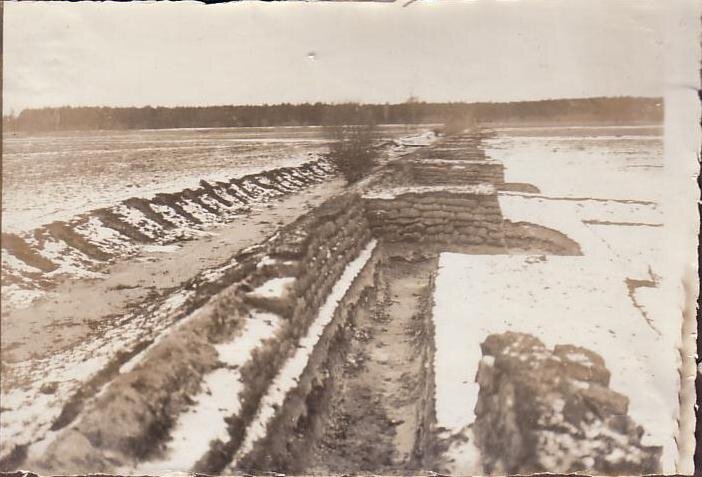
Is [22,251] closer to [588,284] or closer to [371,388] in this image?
[371,388]

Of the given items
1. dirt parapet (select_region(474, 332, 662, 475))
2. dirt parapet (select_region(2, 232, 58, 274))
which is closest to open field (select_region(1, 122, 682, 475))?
dirt parapet (select_region(474, 332, 662, 475))

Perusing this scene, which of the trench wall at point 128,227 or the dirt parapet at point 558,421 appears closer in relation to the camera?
the dirt parapet at point 558,421

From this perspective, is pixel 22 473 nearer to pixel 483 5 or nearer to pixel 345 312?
pixel 345 312

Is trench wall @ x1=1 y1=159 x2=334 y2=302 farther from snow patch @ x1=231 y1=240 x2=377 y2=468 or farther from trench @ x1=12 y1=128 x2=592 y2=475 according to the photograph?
snow patch @ x1=231 y1=240 x2=377 y2=468

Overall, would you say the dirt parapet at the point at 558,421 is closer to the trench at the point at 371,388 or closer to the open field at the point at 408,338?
the open field at the point at 408,338

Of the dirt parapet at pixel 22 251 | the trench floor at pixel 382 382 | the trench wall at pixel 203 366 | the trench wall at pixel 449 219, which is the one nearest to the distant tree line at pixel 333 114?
the trench wall at pixel 449 219

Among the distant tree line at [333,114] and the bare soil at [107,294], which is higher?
the distant tree line at [333,114]

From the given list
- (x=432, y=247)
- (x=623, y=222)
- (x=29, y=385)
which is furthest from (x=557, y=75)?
(x=29, y=385)
